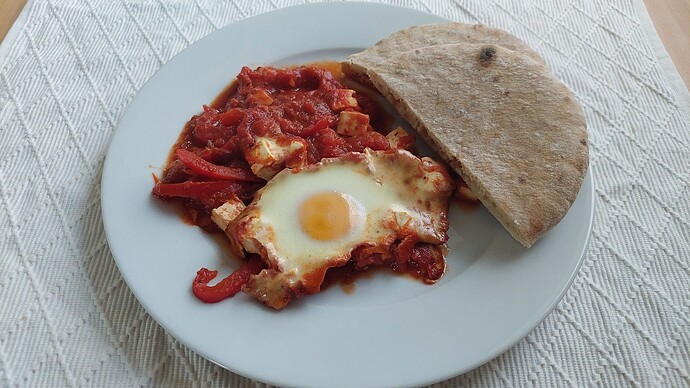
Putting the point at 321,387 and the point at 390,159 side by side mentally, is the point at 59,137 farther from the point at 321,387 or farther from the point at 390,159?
the point at 321,387

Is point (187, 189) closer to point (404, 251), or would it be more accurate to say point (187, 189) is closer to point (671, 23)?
point (404, 251)

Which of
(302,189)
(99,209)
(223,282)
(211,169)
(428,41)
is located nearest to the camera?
(223,282)

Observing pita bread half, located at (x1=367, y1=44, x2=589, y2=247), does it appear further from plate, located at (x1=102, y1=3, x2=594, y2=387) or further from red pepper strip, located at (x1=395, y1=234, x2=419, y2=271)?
red pepper strip, located at (x1=395, y1=234, x2=419, y2=271)

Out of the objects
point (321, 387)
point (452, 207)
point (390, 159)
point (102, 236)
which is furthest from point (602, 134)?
point (102, 236)

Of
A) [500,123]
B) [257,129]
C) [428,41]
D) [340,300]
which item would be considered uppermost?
[428,41]

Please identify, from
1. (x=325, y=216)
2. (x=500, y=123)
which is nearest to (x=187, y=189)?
(x=325, y=216)

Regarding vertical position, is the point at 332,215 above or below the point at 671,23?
below

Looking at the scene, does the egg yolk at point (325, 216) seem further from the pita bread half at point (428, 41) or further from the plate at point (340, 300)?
the pita bread half at point (428, 41)

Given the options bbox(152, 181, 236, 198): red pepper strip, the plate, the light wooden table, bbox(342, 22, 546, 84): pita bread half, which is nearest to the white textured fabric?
the light wooden table
